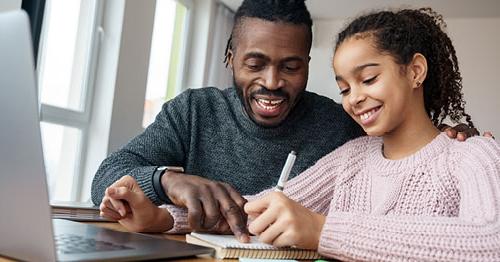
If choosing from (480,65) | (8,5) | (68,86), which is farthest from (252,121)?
(480,65)

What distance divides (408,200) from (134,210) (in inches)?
18.4

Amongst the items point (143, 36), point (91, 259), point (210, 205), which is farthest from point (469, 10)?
point (91, 259)

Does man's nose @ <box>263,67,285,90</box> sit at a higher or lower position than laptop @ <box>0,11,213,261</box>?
higher

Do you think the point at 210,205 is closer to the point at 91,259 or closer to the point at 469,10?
the point at 91,259

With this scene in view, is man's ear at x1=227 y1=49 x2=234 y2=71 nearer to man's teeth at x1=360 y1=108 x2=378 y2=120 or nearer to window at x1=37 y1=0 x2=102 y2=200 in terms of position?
man's teeth at x1=360 y1=108 x2=378 y2=120

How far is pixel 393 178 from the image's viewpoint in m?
0.96

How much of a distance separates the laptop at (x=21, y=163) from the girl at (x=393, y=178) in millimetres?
312

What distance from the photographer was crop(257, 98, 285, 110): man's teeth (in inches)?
51.0

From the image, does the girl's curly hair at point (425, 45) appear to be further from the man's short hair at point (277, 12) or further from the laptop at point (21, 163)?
the laptop at point (21, 163)

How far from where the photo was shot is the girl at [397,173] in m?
0.70

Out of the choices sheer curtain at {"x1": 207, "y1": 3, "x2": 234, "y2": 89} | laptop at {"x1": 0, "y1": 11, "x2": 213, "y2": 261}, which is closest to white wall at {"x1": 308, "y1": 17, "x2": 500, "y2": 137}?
sheer curtain at {"x1": 207, "y1": 3, "x2": 234, "y2": 89}

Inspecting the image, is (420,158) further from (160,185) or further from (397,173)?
(160,185)

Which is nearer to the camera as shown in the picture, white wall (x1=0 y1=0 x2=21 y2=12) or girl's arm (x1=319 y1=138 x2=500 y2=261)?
girl's arm (x1=319 y1=138 x2=500 y2=261)

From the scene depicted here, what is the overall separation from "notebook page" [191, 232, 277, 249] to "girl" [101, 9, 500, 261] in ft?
0.06
